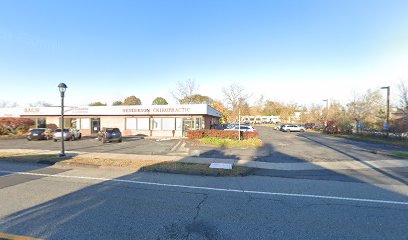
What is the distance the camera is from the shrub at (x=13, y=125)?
83.3ft

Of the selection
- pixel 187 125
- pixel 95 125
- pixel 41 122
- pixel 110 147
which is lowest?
pixel 110 147

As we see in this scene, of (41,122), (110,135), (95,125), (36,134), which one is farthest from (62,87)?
(41,122)

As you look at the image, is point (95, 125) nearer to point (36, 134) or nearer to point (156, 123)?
point (36, 134)

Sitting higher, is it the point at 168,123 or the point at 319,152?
the point at 168,123

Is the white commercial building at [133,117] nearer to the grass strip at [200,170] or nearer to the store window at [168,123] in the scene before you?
the store window at [168,123]

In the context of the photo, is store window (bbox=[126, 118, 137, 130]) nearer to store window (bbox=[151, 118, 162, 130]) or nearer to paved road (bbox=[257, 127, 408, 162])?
store window (bbox=[151, 118, 162, 130])

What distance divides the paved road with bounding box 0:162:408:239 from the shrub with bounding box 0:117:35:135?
25356 millimetres

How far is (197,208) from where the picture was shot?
Result: 4.57 m

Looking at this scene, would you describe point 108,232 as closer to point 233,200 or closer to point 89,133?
point 233,200

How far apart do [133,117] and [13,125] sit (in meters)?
14.8

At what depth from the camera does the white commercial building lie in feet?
85.6

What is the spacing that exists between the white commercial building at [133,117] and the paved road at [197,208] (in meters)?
19.1

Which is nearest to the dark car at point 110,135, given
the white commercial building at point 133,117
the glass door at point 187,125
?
the white commercial building at point 133,117

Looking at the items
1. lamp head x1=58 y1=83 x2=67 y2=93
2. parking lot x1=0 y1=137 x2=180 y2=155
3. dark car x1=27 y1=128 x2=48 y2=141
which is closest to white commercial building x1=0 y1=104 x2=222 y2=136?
dark car x1=27 y1=128 x2=48 y2=141
